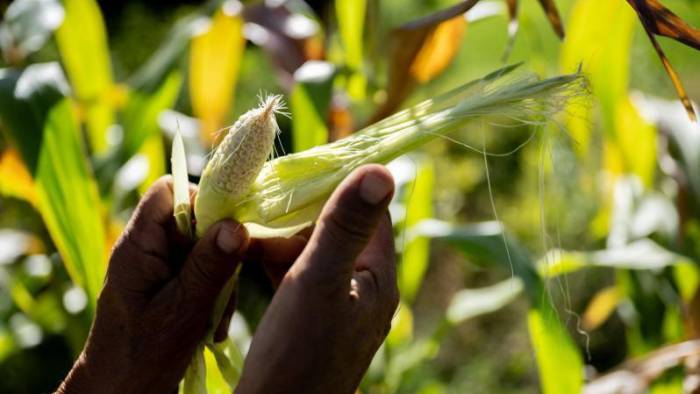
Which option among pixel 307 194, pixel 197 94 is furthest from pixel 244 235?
pixel 197 94

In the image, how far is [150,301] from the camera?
0.65 m

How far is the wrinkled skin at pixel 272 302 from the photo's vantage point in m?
Result: 0.53

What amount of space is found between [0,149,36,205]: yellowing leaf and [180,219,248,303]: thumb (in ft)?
2.55

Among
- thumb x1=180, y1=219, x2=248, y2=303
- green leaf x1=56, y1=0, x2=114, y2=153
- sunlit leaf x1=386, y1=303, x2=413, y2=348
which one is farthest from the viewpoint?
green leaf x1=56, y1=0, x2=114, y2=153

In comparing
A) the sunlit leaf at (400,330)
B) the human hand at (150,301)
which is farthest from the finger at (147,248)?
the sunlit leaf at (400,330)

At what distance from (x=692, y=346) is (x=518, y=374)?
113cm

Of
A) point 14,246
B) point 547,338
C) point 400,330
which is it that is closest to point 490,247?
point 547,338

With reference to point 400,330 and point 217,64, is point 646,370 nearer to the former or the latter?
point 400,330

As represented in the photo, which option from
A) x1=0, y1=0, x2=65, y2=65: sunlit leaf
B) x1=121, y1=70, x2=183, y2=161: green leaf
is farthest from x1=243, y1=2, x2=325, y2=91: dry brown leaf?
x1=0, y1=0, x2=65, y2=65: sunlit leaf

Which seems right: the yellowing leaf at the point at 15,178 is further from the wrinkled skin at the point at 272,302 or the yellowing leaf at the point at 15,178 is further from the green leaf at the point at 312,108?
the wrinkled skin at the point at 272,302

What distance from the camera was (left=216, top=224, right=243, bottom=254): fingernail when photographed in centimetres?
62

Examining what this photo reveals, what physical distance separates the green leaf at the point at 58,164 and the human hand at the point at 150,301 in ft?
1.47

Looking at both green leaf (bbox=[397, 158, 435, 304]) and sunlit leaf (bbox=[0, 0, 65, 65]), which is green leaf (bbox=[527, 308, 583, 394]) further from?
sunlit leaf (bbox=[0, 0, 65, 65])

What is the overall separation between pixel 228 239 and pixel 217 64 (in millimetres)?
966
